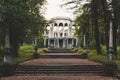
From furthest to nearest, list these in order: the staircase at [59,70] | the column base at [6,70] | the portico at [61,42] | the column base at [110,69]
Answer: the portico at [61,42] < the staircase at [59,70] < the column base at [110,69] < the column base at [6,70]

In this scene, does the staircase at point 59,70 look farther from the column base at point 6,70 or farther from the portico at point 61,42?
the portico at point 61,42

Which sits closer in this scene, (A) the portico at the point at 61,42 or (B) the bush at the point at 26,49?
(B) the bush at the point at 26,49

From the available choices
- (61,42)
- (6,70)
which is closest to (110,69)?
(6,70)

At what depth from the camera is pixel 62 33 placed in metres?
119

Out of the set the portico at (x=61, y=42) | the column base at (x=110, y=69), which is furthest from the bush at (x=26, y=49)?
the column base at (x=110, y=69)

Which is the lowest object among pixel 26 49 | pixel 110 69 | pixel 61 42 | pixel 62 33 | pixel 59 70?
pixel 59 70

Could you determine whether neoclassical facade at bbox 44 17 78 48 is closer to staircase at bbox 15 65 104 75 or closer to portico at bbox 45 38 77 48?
portico at bbox 45 38 77 48

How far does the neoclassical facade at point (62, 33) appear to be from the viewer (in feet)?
374

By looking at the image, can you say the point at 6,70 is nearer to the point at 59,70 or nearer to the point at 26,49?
the point at 59,70

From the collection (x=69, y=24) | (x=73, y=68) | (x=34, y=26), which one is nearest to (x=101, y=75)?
(x=73, y=68)

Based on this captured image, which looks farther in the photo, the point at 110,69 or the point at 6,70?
the point at 110,69

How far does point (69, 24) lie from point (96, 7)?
7317 centimetres

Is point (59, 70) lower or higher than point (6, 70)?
lower

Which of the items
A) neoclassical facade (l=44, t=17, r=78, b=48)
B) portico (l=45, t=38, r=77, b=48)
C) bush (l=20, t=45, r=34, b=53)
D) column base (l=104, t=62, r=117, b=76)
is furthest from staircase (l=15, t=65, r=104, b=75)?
portico (l=45, t=38, r=77, b=48)
